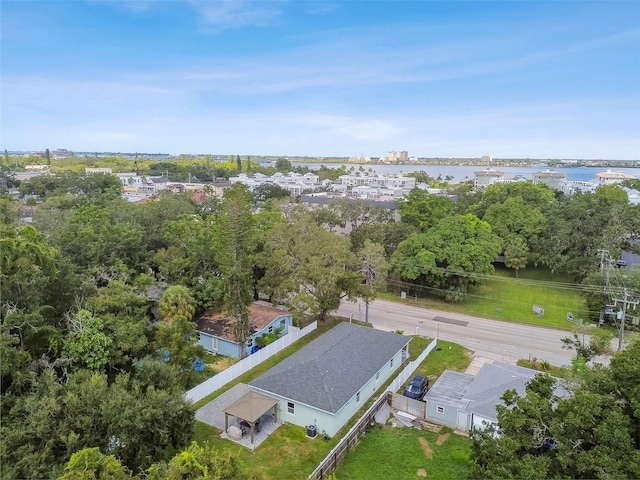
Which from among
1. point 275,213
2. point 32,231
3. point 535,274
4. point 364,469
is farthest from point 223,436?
point 535,274

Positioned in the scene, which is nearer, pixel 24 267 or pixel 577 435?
pixel 577 435

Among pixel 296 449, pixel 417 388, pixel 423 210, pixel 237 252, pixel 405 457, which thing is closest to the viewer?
pixel 405 457

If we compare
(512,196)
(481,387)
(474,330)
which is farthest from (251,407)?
(512,196)

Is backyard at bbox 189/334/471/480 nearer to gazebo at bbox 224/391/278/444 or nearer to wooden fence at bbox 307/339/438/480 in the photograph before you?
wooden fence at bbox 307/339/438/480

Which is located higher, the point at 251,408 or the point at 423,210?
the point at 423,210

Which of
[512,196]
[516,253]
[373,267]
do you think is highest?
[512,196]

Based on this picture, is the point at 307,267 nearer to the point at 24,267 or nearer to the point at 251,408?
the point at 251,408

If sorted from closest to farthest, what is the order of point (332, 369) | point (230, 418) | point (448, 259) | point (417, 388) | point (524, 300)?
point (230, 418)
point (332, 369)
point (417, 388)
point (448, 259)
point (524, 300)
